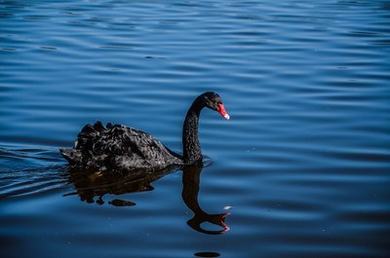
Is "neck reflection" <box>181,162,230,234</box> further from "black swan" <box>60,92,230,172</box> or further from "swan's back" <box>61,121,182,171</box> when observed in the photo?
"swan's back" <box>61,121,182,171</box>

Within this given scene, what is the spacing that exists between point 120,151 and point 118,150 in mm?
25

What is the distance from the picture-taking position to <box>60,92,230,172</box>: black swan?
8.17 m

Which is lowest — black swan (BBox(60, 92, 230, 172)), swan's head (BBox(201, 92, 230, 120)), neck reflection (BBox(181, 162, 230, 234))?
neck reflection (BBox(181, 162, 230, 234))

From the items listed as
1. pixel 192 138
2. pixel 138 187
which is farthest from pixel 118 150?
pixel 192 138

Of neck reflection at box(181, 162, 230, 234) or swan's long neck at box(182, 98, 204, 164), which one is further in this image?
swan's long neck at box(182, 98, 204, 164)

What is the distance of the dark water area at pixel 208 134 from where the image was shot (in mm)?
6281

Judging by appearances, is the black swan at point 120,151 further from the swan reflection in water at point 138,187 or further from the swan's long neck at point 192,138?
the swan reflection in water at point 138,187

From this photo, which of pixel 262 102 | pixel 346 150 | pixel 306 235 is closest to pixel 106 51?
pixel 262 102

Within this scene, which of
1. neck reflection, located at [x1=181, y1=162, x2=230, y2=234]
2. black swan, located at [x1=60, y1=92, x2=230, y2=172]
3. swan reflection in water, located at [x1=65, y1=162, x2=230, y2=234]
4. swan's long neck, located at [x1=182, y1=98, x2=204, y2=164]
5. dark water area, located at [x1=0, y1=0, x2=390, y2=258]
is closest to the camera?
dark water area, located at [x1=0, y1=0, x2=390, y2=258]

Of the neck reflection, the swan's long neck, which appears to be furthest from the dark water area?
the swan's long neck

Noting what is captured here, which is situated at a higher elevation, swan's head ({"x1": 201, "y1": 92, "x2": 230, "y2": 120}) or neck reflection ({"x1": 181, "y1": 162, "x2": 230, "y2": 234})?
swan's head ({"x1": 201, "y1": 92, "x2": 230, "y2": 120})

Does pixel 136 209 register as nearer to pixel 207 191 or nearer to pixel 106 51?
pixel 207 191

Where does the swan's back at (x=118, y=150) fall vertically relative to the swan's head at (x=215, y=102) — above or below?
below

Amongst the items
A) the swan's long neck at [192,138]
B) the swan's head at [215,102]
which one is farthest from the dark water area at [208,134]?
the swan's head at [215,102]
